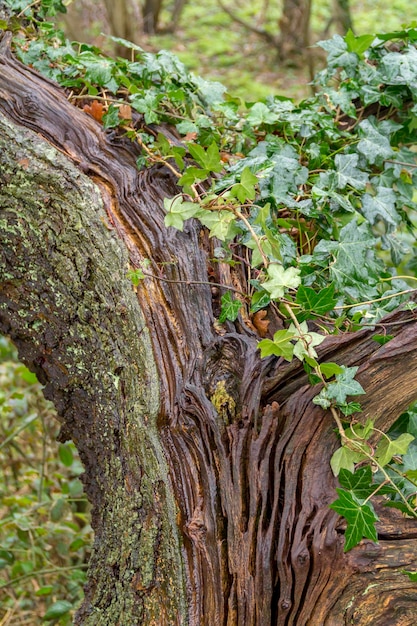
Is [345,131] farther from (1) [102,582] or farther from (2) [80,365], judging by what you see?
(1) [102,582]

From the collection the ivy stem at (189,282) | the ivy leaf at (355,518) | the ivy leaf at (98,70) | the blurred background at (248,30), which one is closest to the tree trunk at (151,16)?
the blurred background at (248,30)

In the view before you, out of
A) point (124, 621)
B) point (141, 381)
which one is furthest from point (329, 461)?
point (124, 621)

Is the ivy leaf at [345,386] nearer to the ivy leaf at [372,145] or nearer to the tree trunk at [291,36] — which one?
the ivy leaf at [372,145]

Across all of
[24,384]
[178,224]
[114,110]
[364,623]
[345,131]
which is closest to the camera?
[364,623]

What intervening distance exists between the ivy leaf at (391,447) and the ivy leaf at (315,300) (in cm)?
28

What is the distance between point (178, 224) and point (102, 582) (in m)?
0.82

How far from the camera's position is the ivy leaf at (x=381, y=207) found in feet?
5.74

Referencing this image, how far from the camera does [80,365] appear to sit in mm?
1506

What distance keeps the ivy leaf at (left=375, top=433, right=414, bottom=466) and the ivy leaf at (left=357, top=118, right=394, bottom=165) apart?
0.89 metres

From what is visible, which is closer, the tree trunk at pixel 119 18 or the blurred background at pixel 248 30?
the tree trunk at pixel 119 18

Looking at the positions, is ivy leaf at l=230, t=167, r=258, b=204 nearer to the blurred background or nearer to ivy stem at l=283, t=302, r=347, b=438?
ivy stem at l=283, t=302, r=347, b=438

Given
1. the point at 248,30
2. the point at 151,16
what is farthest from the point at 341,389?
the point at 151,16

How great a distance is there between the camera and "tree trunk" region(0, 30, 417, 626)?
1.16m

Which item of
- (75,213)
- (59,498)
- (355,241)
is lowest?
(59,498)
